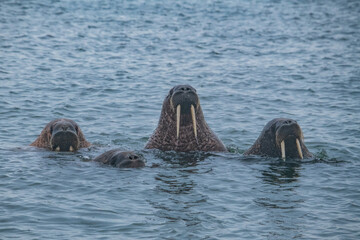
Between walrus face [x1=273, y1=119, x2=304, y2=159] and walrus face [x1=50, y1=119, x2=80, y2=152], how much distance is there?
12.4 ft

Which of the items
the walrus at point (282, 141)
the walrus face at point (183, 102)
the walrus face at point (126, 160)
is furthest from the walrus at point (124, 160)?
the walrus at point (282, 141)

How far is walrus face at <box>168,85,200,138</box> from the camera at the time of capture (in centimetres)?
1313

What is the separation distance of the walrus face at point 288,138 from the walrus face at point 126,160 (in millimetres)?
2557

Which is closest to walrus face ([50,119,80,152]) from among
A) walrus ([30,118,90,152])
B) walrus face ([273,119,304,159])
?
walrus ([30,118,90,152])

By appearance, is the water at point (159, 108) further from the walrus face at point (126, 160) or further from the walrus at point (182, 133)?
the walrus at point (182, 133)

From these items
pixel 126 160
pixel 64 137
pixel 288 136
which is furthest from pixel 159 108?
pixel 126 160

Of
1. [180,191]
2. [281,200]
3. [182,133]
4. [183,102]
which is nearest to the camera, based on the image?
[281,200]

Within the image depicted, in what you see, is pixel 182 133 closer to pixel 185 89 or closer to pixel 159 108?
pixel 185 89

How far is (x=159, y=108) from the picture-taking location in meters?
19.0

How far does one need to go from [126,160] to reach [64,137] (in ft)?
5.27

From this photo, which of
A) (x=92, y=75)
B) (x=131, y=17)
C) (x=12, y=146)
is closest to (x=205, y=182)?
(x=12, y=146)

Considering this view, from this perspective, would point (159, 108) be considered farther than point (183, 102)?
Yes

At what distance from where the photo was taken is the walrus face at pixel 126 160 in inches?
475

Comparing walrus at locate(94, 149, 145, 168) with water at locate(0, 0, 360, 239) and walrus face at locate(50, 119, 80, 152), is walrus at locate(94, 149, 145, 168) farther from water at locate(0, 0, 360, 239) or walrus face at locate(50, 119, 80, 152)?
walrus face at locate(50, 119, 80, 152)
